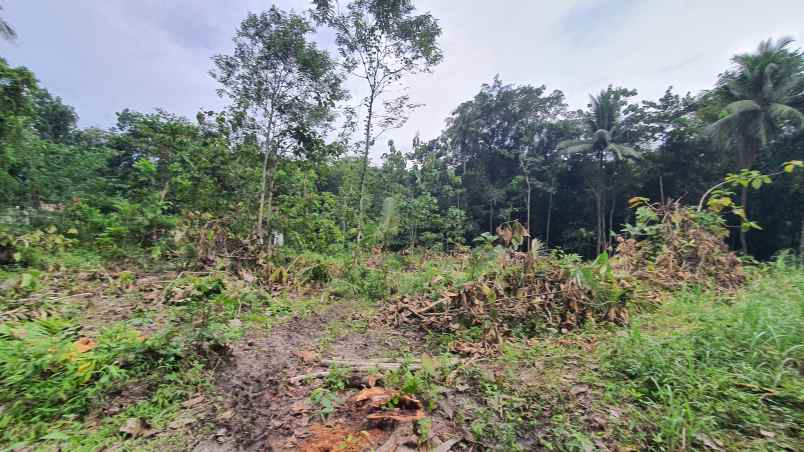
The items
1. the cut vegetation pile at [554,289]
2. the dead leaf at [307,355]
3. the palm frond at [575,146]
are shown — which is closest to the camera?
the dead leaf at [307,355]

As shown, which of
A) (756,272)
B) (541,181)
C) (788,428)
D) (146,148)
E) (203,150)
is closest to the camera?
(788,428)

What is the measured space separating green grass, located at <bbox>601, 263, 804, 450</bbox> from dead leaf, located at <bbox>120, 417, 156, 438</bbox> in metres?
2.92

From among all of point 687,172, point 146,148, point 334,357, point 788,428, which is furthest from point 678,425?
point 687,172

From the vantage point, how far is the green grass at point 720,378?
5.29 ft

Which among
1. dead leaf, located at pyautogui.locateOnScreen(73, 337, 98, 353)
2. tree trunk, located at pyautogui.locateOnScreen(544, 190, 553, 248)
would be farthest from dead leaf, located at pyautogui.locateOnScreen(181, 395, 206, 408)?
tree trunk, located at pyautogui.locateOnScreen(544, 190, 553, 248)

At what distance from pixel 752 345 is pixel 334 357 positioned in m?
3.27

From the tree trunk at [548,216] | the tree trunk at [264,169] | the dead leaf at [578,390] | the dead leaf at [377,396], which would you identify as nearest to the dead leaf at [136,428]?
the dead leaf at [377,396]

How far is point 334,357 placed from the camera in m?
3.00

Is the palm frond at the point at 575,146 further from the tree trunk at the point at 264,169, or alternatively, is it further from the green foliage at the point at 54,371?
the green foliage at the point at 54,371

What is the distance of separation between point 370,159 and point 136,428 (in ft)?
25.9

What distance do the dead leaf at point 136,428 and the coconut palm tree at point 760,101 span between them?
850 inches

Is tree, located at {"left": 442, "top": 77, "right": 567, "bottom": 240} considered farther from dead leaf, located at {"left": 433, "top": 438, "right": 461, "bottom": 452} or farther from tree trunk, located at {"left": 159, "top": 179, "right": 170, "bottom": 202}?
dead leaf, located at {"left": 433, "top": 438, "right": 461, "bottom": 452}

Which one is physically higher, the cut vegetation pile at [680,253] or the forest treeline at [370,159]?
the forest treeline at [370,159]

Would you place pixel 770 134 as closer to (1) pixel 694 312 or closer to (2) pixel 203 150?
(1) pixel 694 312
